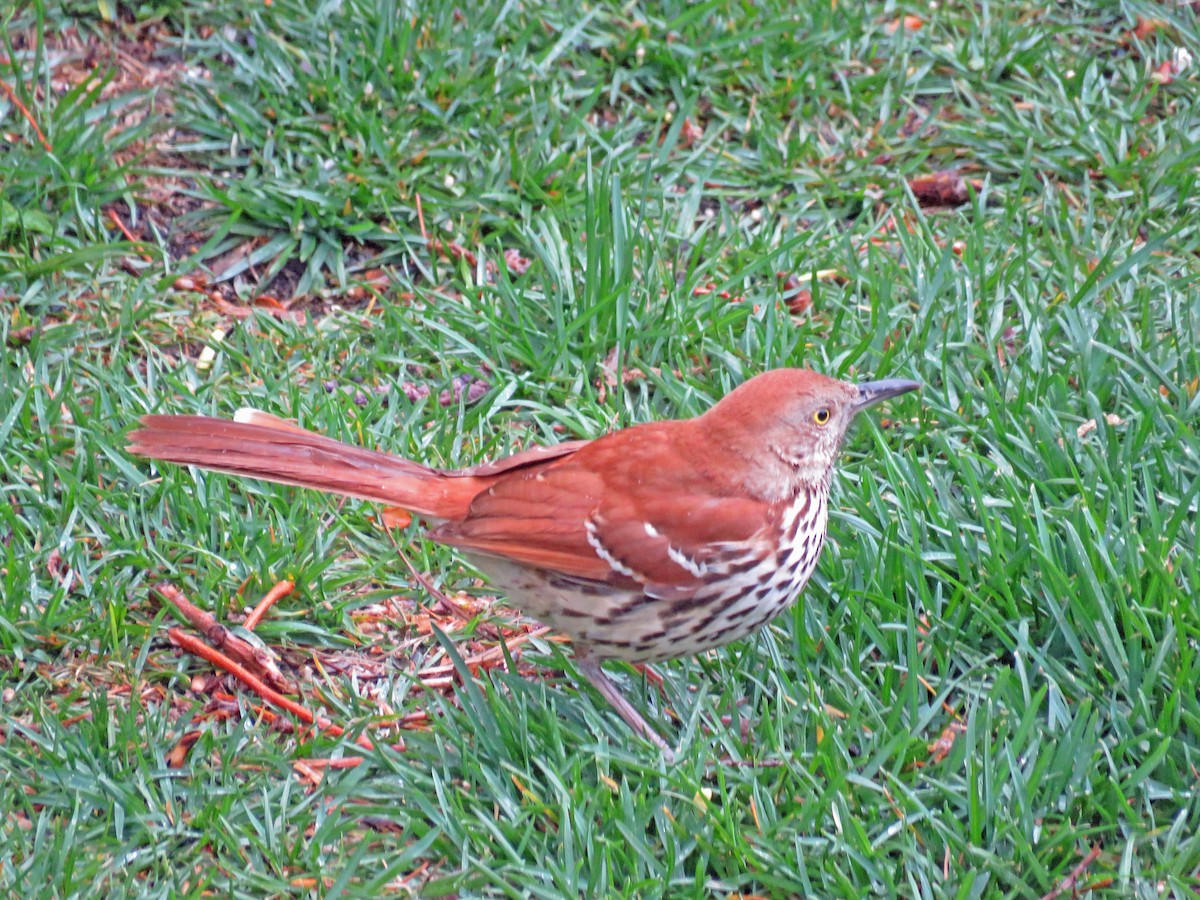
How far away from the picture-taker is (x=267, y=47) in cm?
505

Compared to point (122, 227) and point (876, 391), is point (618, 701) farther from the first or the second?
point (122, 227)

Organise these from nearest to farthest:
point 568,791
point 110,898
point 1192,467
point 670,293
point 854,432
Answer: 1. point 110,898
2. point 568,791
3. point 1192,467
4. point 854,432
5. point 670,293

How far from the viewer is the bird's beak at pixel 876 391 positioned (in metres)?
3.44

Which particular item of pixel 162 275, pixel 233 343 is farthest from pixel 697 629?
pixel 162 275

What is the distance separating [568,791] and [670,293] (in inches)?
72.1

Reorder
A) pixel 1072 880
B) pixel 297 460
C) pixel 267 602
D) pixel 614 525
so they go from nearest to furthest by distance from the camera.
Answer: pixel 1072 880 < pixel 614 525 < pixel 297 460 < pixel 267 602

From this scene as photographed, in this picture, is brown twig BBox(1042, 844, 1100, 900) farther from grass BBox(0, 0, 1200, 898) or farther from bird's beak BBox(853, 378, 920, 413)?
bird's beak BBox(853, 378, 920, 413)

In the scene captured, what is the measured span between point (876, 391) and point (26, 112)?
119 inches

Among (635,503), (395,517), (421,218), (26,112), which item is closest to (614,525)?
(635,503)

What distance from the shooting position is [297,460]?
11.1 feet

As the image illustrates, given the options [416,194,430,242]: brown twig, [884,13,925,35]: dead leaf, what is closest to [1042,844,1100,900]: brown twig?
[416,194,430,242]: brown twig

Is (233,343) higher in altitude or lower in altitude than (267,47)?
lower

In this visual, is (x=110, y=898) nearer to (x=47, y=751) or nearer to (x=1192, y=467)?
(x=47, y=751)

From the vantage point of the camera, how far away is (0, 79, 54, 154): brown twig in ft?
15.4
